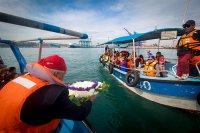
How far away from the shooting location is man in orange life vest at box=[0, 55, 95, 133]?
1.49 m

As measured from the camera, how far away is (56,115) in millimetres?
1630

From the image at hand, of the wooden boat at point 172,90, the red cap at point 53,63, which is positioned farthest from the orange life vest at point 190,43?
the red cap at point 53,63

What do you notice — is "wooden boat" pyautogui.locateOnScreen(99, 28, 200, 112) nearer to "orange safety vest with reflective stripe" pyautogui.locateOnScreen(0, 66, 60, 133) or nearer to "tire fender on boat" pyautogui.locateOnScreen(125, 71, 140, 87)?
"tire fender on boat" pyautogui.locateOnScreen(125, 71, 140, 87)

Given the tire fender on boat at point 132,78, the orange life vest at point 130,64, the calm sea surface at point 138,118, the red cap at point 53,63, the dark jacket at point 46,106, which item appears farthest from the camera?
the orange life vest at point 130,64

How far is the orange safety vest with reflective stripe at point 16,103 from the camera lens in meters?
1.50

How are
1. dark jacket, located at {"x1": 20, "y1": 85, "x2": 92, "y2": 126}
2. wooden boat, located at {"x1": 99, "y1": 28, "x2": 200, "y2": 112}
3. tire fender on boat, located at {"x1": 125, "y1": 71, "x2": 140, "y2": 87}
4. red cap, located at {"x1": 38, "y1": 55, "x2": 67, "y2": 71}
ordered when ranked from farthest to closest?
1. tire fender on boat, located at {"x1": 125, "y1": 71, "x2": 140, "y2": 87}
2. wooden boat, located at {"x1": 99, "y1": 28, "x2": 200, "y2": 112}
3. red cap, located at {"x1": 38, "y1": 55, "x2": 67, "y2": 71}
4. dark jacket, located at {"x1": 20, "y1": 85, "x2": 92, "y2": 126}

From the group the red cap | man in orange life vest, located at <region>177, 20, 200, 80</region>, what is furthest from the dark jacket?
man in orange life vest, located at <region>177, 20, 200, 80</region>

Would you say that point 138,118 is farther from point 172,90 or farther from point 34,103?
point 34,103

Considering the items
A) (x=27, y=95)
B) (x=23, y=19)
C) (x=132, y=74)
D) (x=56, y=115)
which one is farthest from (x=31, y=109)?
(x=132, y=74)

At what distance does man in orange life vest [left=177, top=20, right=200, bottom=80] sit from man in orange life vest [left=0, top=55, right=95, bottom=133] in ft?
16.9

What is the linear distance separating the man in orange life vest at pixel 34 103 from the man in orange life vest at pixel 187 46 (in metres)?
5.14

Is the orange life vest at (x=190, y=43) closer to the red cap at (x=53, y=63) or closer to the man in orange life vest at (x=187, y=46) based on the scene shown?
the man in orange life vest at (x=187, y=46)

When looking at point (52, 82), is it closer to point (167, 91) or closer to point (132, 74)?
point (167, 91)

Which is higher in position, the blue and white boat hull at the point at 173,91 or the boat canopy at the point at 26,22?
the boat canopy at the point at 26,22
